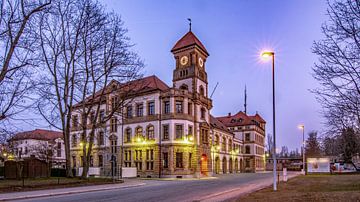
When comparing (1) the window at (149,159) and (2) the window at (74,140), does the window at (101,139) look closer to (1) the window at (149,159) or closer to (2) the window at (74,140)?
(2) the window at (74,140)

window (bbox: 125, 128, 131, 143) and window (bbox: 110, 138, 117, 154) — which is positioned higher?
window (bbox: 125, 128, 131, 143)

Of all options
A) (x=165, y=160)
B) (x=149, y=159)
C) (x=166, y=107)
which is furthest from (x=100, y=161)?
(x=166, y=107)

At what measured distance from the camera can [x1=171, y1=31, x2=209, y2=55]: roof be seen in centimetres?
5301

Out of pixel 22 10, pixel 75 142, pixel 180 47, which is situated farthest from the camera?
pixel 75 142

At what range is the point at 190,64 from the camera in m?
52.4

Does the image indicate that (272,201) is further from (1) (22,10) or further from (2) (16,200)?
(1) (22,10)

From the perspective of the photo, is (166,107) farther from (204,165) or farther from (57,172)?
(57,172)

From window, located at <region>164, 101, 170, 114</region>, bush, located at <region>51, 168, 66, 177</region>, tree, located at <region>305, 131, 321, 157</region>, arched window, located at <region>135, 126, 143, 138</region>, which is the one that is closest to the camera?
bush, located at <region>51, 168, 66, 177</region>

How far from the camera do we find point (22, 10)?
22844 millimetres

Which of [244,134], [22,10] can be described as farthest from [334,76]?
[244,134]

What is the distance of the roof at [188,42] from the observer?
53009 millimetres

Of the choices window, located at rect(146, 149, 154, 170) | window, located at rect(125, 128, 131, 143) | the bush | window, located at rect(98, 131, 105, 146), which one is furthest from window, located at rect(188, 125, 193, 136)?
the bush

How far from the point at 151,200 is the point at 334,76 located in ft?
33.7

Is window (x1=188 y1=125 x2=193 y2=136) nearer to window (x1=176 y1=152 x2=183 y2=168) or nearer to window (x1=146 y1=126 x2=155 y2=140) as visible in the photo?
window (x1=176 y1=152 x2=183 y2=168)
